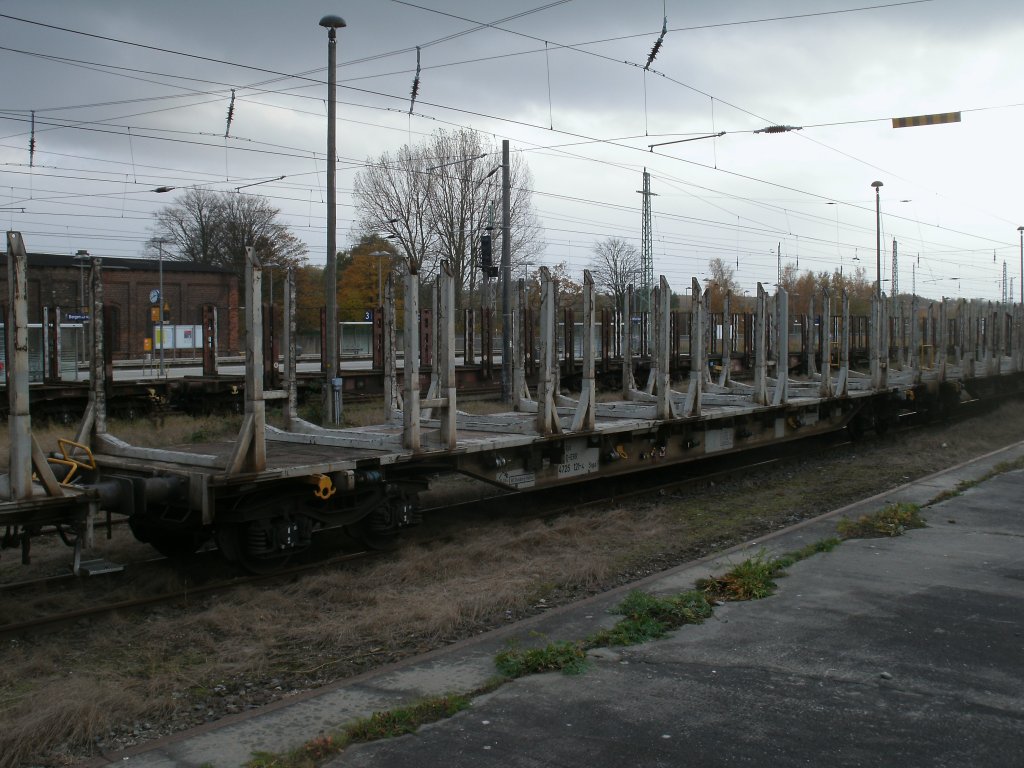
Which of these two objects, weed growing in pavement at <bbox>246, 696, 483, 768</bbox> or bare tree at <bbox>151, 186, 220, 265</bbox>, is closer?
weed growing in pavement at <bbox>246, 696, 483, 768</bbox>

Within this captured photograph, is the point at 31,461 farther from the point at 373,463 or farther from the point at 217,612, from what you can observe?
the point at 373,463

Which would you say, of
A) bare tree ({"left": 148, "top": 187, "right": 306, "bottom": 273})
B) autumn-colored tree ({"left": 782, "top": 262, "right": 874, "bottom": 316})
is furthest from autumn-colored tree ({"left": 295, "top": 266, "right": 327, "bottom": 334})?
autumn-colored tree ({"left": 782, "top": 262, "right": 874, "bottom": 316})

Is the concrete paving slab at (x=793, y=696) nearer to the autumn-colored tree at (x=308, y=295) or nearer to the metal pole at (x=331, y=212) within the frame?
the metal pole at (x=331, y=212)

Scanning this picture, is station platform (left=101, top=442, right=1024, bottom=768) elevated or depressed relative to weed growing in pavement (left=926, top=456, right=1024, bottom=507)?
depressed

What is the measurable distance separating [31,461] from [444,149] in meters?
35.4

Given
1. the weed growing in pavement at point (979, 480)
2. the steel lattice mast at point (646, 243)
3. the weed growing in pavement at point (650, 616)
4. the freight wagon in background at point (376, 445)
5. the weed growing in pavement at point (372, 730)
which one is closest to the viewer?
the weed growing in pavement at point (372, 730)

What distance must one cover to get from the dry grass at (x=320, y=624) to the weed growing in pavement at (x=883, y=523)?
1.07m

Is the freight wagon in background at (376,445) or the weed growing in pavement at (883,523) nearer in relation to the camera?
the freight wagon in background at (376,445)

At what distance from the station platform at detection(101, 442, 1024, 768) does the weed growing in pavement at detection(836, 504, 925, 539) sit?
5.25 feet

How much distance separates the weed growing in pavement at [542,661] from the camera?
5.09m

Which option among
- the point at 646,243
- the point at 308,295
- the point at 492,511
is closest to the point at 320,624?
the point at 492,511

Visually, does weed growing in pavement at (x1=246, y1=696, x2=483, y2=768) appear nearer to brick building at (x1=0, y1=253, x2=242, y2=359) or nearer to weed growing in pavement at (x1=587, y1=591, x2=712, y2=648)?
weed growing in pavement at (x1=587, y1=591, x2=712, y2=648)

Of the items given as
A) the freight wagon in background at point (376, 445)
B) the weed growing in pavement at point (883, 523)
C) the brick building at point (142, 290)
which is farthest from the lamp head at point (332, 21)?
the brick building at point (142, 290)

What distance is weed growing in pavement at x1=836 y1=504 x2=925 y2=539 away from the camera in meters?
8.73
